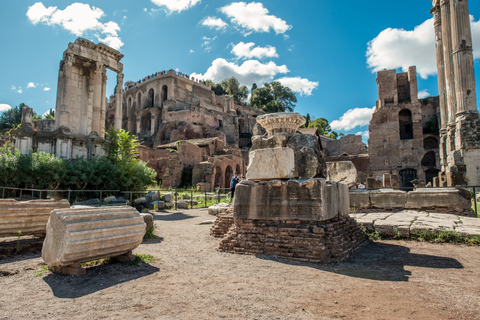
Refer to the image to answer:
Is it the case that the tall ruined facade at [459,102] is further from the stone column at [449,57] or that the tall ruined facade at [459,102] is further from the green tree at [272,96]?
the green tree at [272,96]

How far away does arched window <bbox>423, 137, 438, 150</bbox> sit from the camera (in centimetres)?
3784

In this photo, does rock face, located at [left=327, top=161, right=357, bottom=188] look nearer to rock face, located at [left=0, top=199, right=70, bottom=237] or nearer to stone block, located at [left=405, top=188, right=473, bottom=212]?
stone block, located at [left=405, top=188, right=473, bottom=212]

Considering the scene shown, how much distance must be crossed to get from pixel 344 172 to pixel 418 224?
263 cm

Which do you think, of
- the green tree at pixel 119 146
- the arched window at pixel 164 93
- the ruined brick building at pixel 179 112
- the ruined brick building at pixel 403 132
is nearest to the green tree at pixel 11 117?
the ruined brick building at pixel 179 112

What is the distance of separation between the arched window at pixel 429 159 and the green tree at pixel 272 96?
122 feet

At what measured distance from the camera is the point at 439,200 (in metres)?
8.45

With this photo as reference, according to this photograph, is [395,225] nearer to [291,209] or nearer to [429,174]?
[291,209]

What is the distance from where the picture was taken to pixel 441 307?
9.79 feet

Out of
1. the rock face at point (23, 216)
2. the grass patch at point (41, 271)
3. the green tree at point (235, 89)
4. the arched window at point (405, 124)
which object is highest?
the green tree at point (235, 89)

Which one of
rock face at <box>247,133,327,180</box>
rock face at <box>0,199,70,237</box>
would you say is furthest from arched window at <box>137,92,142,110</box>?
rock face at <box>247,133,327,180</box>

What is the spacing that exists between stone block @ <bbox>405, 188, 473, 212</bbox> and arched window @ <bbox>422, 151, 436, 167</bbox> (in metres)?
33.6

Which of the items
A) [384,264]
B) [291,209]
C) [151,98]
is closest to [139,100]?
[151,98]

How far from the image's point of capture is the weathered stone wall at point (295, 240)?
489 centimetres

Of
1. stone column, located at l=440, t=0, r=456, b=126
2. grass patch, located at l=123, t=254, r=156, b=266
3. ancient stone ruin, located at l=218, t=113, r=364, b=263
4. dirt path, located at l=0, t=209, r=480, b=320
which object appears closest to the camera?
dirt path, located at l=0, t=209, r=480, b=320
